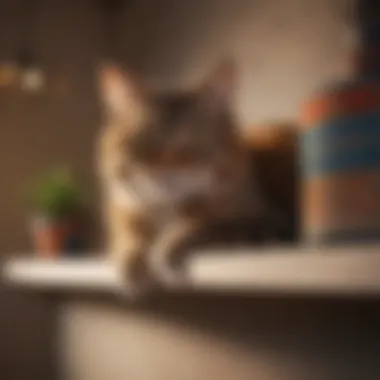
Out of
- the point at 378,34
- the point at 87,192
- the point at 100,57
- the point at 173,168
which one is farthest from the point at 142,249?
the point at 100,57

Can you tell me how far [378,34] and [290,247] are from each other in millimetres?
254

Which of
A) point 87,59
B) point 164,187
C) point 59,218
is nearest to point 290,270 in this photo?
point 164,187

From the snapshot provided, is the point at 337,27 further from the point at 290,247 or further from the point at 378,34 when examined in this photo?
the point at 290,247

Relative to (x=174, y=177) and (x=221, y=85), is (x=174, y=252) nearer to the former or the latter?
(x=174, y=177)

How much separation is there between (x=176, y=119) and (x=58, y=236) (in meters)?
0.52

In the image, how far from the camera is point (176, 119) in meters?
1.18

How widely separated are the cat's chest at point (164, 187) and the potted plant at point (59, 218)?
1.44ft

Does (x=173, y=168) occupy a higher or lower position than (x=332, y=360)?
higher

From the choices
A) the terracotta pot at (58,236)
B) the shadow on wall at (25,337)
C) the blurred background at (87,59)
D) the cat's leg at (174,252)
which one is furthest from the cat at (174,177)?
the shadow on wall at (25,337)

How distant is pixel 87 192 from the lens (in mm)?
1810

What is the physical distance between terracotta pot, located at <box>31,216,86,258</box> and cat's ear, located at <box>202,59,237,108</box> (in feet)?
1.74

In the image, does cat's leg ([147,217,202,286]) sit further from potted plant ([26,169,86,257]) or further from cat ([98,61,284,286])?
potted plant ([26,169,86,257])

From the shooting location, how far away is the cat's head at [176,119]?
1137mm

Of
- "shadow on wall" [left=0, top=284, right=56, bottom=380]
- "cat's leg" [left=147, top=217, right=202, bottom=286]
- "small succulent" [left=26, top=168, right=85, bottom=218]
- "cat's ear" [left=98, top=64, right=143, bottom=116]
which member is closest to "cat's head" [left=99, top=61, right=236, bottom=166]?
"cat's ear" [left=98, top=64, right=143, bottom=116]
